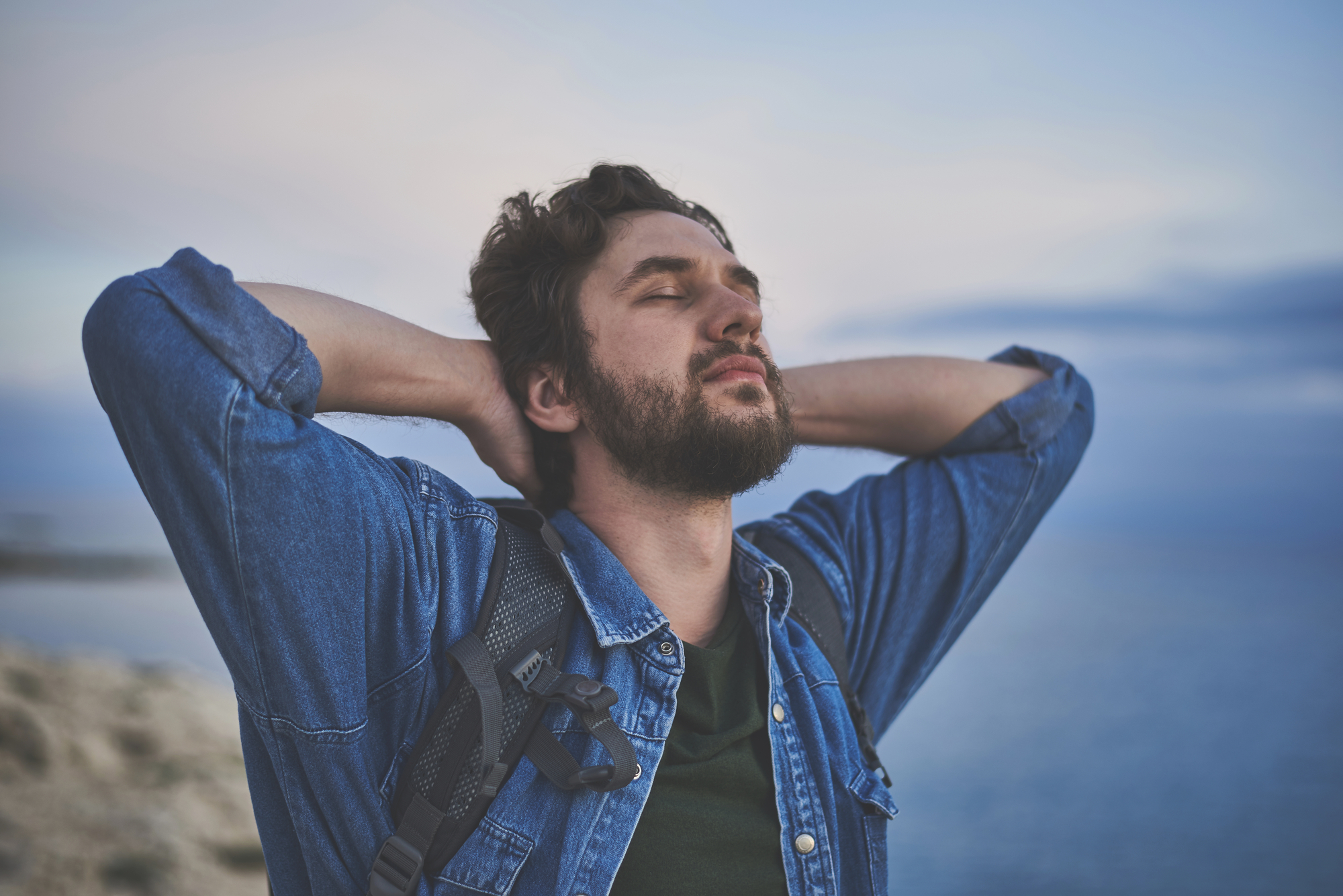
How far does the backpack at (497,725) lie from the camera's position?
1.50 m

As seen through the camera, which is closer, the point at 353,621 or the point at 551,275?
the point at 353,621

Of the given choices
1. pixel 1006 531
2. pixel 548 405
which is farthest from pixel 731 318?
pixel 1006 531

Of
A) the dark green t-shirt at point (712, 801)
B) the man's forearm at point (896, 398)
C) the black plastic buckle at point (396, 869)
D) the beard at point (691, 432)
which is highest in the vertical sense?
the man's forearm at point (896, 398)

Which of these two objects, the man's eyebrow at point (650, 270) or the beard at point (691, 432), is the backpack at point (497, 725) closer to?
the beard at point (691, 432)

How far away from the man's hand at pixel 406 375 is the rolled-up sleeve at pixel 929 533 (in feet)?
2.91

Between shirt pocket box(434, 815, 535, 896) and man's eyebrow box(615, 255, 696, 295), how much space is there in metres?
1.39

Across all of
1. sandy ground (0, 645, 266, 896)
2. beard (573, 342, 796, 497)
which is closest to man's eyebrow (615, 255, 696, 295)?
beard (573, 342, 796, 497)

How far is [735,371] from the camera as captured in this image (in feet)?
6.94

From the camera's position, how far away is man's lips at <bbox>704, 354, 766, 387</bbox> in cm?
209

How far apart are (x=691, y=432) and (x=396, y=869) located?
3.74ft

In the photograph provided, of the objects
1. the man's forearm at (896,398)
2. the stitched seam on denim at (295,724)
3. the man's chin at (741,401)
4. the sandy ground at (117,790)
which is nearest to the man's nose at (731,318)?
the man's chin at (741,401)

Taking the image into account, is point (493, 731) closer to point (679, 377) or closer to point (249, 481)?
point (249, 481)

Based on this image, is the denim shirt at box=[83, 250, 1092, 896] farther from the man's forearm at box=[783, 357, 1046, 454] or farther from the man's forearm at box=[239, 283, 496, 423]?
the man's forearm at box=[783, 357, 1046, 454]

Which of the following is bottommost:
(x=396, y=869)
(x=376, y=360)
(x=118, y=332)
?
(x=396, y=869)
